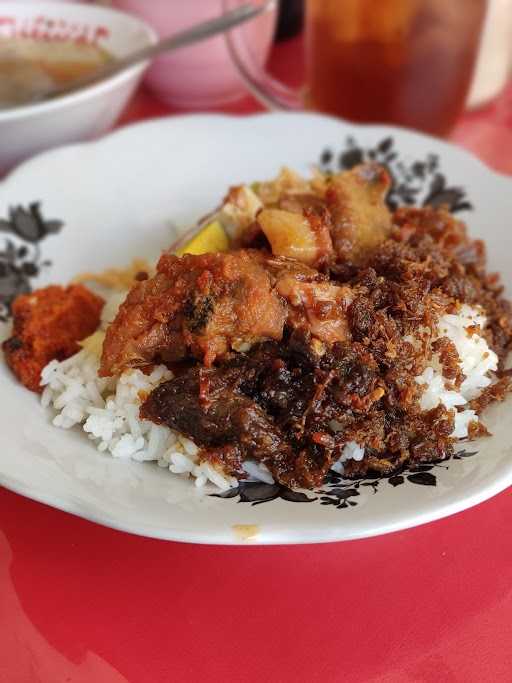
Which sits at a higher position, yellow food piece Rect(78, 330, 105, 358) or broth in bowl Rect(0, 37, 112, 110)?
broth in bowl Rect(0, 37, 112, 110)

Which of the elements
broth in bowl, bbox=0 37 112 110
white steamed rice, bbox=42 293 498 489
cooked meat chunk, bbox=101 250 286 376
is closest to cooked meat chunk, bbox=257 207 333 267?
cooked meat chunk, bbox=101 250 286 376

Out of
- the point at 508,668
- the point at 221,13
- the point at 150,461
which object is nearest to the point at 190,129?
the point at 221,13

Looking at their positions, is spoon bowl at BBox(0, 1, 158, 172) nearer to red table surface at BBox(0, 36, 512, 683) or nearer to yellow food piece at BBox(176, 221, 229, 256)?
yellow food piece at BBox(176, 221, 229, 256)

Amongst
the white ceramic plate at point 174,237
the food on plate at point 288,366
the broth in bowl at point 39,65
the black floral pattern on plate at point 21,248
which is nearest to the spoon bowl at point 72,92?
the broth in bowl at point 39,65

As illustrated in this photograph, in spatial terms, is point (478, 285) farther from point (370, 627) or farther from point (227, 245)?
point (370, 627)

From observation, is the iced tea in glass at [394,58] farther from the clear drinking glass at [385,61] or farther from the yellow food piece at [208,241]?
the yellow food piece at [208,241]

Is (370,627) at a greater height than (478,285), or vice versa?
(478,285)

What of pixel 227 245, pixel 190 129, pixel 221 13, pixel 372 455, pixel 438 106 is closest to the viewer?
pixel 372 455

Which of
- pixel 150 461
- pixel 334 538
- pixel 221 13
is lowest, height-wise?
pixel 150 461
